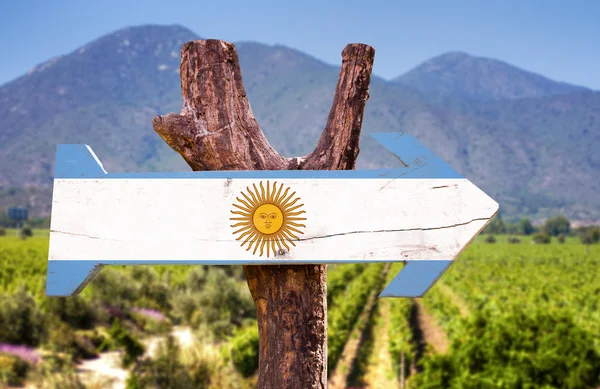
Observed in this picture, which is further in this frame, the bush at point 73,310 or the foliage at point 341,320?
the bush at point 73,310

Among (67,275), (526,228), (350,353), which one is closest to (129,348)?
(350,353)

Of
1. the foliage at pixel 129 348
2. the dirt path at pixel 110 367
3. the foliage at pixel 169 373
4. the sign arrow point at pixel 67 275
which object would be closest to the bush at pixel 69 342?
the dirt path at pixel 110 367

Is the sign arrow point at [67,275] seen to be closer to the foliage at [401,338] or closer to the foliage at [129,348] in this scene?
the foliage at [129,348]

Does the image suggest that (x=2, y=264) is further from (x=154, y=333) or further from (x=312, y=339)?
(x=312, y=339)

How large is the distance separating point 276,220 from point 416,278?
530mm

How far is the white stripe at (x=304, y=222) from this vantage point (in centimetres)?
204

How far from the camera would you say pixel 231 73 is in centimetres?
237

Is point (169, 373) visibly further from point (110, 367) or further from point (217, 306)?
point (217, 306)

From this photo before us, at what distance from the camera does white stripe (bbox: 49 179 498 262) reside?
204cm

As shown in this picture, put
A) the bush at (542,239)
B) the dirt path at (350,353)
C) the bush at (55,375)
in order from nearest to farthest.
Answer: the bush at (55,375), the dirt path at (350,353), the bush at (542,239)

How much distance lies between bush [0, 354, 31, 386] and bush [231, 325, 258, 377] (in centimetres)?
478

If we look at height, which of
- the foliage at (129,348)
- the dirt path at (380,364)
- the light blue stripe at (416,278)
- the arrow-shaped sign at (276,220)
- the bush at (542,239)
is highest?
the bush at (542,239)

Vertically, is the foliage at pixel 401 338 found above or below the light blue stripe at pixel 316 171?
below

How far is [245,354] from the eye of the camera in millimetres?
12945
